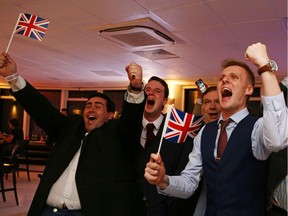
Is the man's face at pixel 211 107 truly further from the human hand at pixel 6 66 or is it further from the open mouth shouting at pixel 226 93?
the human hand at pixel 6 66

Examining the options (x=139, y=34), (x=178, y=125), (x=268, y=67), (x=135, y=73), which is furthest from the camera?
(x=139, y=34)

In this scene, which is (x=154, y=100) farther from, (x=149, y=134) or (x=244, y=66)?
(x=244, y=66)

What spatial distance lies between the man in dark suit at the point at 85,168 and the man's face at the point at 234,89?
0.55 m

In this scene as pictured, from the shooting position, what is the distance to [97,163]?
2.16m

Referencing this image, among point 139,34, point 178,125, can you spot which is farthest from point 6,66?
point 139,34

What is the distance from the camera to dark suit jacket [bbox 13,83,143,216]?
2072 millimetres

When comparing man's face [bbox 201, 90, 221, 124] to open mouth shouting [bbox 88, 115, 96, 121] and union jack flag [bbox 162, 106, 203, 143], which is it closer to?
union jack flag [bbox 162, 106, 203, 143]

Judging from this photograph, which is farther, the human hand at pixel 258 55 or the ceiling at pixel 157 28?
the ceiling at pixel 157 28

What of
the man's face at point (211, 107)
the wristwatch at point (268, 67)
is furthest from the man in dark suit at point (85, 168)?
the wristwatch at point (268, 67)

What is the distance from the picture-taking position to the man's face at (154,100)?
2521mm

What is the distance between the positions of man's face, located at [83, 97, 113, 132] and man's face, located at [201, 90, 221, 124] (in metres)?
0.80

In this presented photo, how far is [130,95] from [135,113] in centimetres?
12

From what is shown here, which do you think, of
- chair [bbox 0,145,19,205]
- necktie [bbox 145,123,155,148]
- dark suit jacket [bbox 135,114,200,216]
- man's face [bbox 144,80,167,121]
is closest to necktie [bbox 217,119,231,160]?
dark suit jacket [bbox 135,114,200,216]

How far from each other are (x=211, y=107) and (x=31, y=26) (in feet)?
5.07
